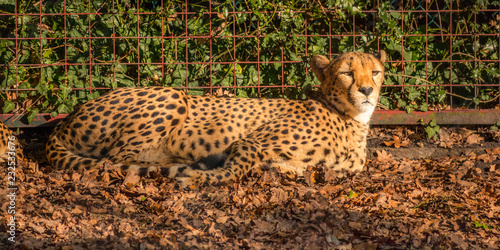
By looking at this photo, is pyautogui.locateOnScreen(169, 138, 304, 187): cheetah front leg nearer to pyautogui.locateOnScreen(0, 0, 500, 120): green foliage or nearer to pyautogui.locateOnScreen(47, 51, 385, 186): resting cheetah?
pyautogui.locateOnScreen(47, 51, 385, 186): resting cheetah

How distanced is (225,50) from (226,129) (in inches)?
72.8

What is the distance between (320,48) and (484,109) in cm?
212

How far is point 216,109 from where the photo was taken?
545 centimetres

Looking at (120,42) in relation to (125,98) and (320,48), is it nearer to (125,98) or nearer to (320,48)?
(125,98)

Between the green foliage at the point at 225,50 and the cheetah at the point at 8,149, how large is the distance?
2.24 feet

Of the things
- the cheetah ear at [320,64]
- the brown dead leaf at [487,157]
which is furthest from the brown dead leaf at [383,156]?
the cheetah ear at [320,64]

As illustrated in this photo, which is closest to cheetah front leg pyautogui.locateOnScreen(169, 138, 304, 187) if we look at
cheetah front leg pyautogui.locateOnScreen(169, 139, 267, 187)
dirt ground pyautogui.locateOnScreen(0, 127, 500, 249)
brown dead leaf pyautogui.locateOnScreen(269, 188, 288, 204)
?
cheetah front leg pyautogui.locateOnScreen(169, 139, 267, 187)

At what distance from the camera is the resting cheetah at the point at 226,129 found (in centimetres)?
493

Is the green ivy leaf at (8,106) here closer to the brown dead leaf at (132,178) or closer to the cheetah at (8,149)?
the cheetah at (8,149)

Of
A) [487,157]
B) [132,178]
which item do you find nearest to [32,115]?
[132,178]

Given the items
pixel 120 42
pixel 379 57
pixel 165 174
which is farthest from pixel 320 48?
pixel 165 174

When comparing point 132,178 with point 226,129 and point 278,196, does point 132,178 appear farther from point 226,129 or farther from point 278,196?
point 278,196

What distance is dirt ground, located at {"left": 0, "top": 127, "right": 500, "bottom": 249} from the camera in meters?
3.21

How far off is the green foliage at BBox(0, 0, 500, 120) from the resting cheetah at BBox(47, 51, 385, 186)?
0.85 meters
